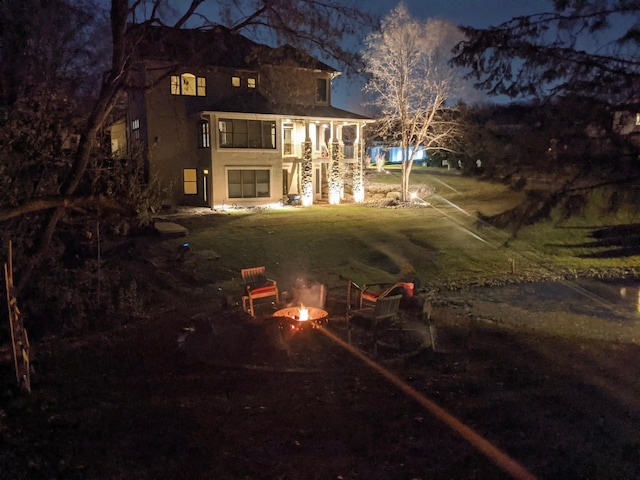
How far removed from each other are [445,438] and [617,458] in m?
1.69

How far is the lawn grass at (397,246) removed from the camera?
16719 mm

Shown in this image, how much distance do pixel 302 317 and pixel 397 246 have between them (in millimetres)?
Answer: 10102

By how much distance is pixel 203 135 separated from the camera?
98.5ft

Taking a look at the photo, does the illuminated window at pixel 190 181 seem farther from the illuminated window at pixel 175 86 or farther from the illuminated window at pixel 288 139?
the illuminated window at pixel 288 139

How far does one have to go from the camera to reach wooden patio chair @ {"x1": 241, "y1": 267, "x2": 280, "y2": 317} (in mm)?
11094

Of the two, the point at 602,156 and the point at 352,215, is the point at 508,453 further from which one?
the point at 352,215

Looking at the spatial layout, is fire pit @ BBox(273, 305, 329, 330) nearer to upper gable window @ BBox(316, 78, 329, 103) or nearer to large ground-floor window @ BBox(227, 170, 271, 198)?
large ground-floor window @ BBox(227, 170, 271, 198)

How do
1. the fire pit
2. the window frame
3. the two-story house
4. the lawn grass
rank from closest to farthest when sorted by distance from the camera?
the fire pit → the lawn grass → the two-story house → the window frame

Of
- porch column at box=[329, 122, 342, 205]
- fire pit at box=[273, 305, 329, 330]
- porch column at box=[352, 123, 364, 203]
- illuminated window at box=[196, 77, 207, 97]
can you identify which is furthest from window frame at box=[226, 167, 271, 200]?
fire pit at box=[273, 305, 329, 330]

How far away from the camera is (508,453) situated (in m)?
5.49

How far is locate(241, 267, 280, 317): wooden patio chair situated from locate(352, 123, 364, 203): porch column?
21.6 metres

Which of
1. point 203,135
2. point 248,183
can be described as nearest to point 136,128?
point 203,135

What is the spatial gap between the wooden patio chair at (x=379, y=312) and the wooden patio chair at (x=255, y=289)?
76.0 inches

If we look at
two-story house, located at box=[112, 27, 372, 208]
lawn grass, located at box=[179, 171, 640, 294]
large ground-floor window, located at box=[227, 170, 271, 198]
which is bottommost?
lawn grass, located at box=[179, 171, 640, 294]
